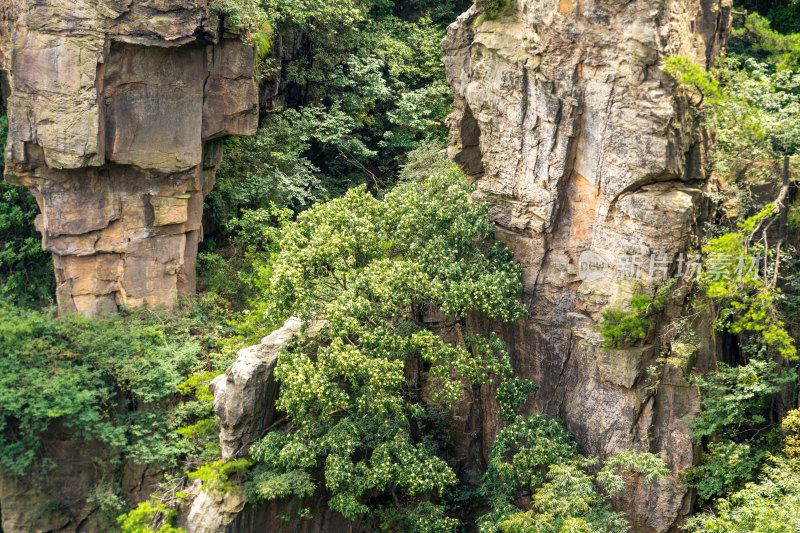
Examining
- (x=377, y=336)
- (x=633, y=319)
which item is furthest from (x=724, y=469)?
(x=377, y=336)

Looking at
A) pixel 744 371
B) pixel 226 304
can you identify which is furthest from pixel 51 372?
pixel 744 371

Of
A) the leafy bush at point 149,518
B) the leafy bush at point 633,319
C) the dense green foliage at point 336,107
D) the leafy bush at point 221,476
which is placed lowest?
the leafy bush at point 149,518

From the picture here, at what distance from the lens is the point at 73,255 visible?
18078mm

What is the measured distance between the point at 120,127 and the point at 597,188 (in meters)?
10.9

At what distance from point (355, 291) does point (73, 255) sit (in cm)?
841

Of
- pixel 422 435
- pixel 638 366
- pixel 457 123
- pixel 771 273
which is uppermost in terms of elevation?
pixel 457 123

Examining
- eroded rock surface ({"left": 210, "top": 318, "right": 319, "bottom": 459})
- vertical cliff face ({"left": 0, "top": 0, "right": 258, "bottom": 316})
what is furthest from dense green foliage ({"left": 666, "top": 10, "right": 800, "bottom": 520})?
vertical cliff face ({"left": 0, "top": 0, "right": 258, "bottom": 316})

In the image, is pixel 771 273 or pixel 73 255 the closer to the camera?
pixel 771 273

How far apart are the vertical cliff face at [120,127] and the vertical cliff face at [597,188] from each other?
22.9ft

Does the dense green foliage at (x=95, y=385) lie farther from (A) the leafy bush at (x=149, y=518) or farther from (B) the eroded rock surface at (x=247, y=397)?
(B) the eroded rock surface at (x=247, y=397)

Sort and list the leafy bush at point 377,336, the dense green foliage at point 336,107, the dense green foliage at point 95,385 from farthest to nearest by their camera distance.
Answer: the dense green foliage at point 336,107
the dense green foliage at point 95,385
the leafy bush at point 377,336

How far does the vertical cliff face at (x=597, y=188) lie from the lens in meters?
12.9

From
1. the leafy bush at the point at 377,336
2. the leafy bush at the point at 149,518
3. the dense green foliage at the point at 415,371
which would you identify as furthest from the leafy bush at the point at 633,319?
the leafy bush at the point at 149,518

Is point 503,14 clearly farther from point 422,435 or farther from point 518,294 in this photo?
point 422,435
